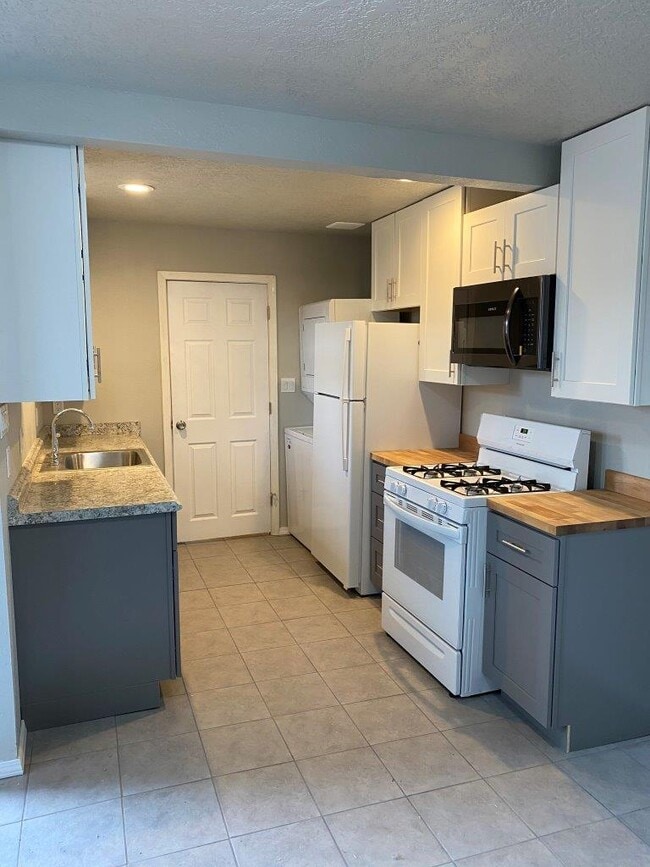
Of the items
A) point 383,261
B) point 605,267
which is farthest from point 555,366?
point 383,261

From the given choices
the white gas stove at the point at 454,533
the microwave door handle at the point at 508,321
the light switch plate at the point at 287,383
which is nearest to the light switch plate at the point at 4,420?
the white gas stove at the point at 454,533

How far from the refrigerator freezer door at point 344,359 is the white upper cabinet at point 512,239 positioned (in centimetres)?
67

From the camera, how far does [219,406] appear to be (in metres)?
4.90

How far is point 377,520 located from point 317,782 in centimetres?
168

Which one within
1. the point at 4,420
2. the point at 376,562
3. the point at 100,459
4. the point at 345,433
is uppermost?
the point at 4,420

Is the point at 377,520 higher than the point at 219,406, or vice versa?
the point at 219,406

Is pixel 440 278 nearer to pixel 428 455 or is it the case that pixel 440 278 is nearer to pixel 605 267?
pixel 428 455

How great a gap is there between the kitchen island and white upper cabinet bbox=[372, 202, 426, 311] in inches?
75.2

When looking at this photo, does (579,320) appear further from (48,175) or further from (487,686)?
(48,175)

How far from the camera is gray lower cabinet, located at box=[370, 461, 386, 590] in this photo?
3684mm

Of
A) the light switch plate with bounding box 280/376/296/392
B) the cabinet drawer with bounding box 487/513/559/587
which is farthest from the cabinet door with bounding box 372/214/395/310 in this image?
the cabinet drawer with bounding box 487/513/559/587

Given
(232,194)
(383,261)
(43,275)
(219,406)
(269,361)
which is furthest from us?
(269,361)

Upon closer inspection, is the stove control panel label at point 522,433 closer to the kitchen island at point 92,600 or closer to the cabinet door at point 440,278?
the cabinet door at point 440,278

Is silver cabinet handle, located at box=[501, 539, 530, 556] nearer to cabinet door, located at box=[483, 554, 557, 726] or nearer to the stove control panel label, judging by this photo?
cabinet door, located at box=[483, 554, 557, 726]
